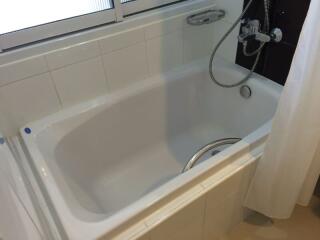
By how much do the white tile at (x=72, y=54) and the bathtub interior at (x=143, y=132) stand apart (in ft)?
0.79

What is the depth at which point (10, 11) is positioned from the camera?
3.63ft

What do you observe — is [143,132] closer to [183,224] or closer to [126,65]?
[126,65]

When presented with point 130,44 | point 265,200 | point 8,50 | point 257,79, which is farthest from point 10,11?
point 265,200

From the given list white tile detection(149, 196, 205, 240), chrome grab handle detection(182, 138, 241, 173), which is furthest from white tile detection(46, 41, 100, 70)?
white tile detection(149, 196, 205, 240)

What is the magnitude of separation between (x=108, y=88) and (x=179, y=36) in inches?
19.3

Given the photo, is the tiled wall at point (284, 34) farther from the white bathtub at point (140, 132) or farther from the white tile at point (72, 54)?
the white tile at point (72, 54)

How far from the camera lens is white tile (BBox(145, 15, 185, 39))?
1.38m

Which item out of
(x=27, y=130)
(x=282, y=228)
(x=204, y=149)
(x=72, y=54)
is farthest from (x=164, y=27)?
(x=282, y=228)

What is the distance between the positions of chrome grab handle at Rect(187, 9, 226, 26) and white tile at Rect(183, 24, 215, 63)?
0.18ft

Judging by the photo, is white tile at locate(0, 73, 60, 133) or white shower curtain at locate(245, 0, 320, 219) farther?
white tile at locate(0, 73, 60, 133)

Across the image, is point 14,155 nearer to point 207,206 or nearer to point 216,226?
point 207,206

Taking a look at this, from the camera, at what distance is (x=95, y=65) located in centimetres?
130

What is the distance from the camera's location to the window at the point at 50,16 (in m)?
1.11

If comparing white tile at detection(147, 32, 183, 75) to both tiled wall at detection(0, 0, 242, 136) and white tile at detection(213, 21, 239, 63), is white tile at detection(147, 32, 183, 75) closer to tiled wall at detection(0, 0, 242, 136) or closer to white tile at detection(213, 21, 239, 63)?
tiled wall at detection(0, 0, 242, 136)
